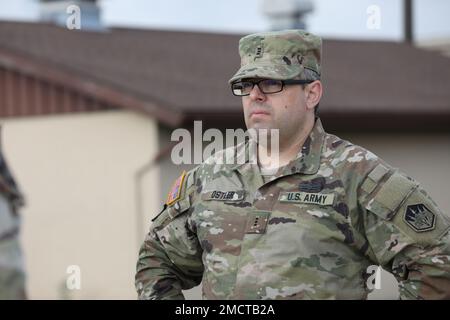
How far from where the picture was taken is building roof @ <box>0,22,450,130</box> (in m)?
11.0

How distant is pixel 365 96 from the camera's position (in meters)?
13.1

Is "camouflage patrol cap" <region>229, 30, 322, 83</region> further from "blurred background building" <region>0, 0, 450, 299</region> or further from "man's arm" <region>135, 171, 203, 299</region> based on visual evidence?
"blurred background building" <region>0, 0, 450, 299</region>

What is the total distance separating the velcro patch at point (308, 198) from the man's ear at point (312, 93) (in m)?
0.30

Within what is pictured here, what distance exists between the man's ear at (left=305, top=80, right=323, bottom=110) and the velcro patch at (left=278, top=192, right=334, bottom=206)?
30cm

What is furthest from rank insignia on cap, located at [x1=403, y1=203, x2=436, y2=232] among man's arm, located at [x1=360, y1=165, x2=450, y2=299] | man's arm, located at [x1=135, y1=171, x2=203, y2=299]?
man's arm, located at [x1=135, y1=171, x2=203, y2=299]

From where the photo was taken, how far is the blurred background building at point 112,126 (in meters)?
11.1

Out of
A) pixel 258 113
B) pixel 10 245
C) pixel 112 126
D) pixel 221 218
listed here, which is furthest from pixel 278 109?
pixel 112 126

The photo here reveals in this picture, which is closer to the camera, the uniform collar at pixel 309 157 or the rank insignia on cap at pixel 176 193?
the uniform collar at pixel 309 157

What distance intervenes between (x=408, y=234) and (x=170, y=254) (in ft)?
2.86

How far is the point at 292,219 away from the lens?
10.8 feet

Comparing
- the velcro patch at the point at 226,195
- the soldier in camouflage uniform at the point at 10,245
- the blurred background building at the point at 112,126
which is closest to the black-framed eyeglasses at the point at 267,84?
the velcro patch at the point at 226,195

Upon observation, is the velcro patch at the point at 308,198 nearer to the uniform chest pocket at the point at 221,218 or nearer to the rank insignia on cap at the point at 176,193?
the uniform chest pocket at the point at 221,218
